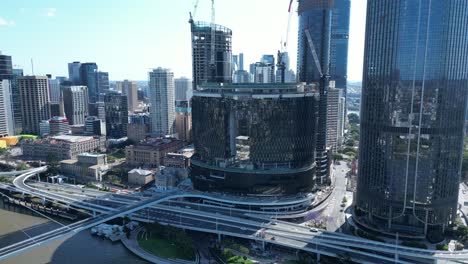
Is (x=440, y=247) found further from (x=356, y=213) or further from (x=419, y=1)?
(x=419, y=1)

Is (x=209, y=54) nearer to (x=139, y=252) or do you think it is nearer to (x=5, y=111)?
(x=139, y=252)

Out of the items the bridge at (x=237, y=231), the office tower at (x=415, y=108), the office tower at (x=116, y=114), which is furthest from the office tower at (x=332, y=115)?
the office tower at (x=116, y=114)

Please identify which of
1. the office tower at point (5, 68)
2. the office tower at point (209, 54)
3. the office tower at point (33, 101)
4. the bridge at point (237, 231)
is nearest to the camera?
the bridge at point (237, 231)

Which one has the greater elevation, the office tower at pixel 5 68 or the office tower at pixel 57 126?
the office tower at pixel 5 68

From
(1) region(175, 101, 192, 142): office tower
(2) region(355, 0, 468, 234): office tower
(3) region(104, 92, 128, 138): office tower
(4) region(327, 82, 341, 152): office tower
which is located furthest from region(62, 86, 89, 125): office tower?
(2) region(355, 0, 468, 234): office tower

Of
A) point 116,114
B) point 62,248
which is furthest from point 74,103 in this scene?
point 62,248

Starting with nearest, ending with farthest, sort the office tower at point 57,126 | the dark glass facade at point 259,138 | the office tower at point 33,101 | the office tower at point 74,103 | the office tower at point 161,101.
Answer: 1. the dark glass facade at point 259,138
2. the office tower at point 161,101
3. the office tower at point 57,126
4. the office tower at point 33,101
5. the office tower at point 74,103

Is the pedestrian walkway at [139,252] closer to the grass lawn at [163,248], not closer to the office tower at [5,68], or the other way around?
the grass lawn at [163,248]
